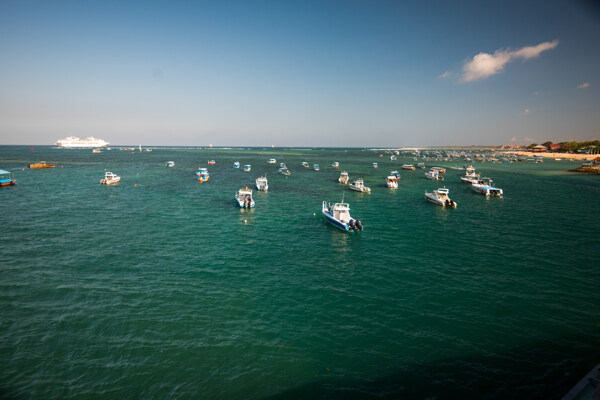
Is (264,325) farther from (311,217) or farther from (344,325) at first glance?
A: (311,217)

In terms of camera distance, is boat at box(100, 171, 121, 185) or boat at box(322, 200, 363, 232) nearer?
boat at box(322, 200, 363, 232)

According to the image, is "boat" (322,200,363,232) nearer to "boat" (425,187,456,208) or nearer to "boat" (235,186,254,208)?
"boat" (235,186,254,208)

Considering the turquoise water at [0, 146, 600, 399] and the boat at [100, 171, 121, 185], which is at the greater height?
the boat at [100, 171, 121, 185]

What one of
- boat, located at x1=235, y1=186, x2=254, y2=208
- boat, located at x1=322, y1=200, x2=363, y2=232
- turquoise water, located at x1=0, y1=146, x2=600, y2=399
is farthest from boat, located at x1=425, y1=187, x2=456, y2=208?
boat, located at x1=235, y1=186, x2=254, y2=208

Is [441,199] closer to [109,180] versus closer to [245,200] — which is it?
[245,200]

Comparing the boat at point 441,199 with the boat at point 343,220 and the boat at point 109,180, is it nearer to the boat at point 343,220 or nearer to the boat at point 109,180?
the boat at point 343,220

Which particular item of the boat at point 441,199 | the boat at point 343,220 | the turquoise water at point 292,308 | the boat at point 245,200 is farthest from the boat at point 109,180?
the boat at point 441,199

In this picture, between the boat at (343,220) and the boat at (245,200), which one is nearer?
the boat at (343,220)

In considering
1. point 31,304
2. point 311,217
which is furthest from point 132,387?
point 311,217
